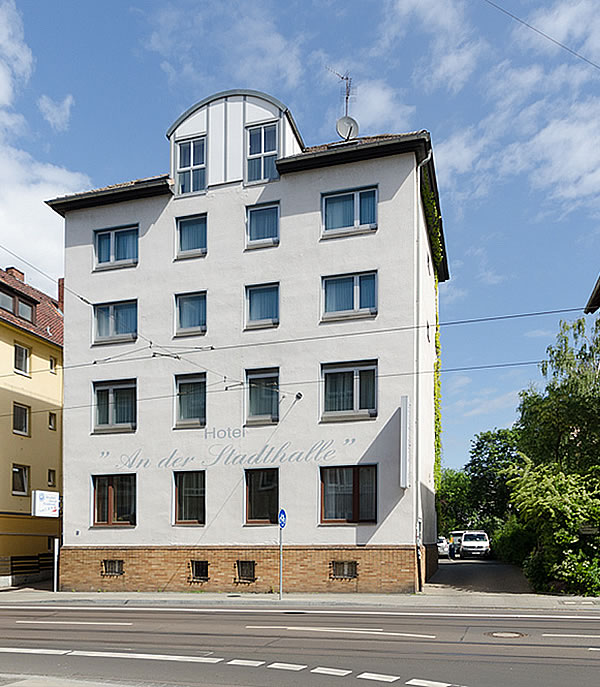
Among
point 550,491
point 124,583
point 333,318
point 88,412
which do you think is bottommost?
point 124,583

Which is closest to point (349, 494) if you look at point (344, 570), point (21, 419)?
point (344, 570)

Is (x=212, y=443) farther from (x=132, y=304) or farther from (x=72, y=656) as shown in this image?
(x=72, y=656)

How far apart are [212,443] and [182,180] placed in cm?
961

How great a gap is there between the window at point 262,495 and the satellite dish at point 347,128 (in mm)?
12352

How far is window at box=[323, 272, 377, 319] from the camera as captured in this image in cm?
2698

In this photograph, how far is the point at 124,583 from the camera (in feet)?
92.7

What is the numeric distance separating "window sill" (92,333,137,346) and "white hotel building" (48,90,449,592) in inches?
2.3

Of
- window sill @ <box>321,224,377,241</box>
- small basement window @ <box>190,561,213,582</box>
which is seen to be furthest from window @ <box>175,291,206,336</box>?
small basement window @ <box>190,561,213,582</box>

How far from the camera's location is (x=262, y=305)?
28.5 m

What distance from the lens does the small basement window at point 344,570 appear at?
25.5 metres

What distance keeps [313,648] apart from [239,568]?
14.3m

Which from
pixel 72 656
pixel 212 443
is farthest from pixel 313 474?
pixel 72 656

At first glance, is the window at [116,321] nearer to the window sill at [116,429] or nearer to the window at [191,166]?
the window sill at [116,429]

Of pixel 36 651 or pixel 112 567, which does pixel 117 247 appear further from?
pixel 36 651
